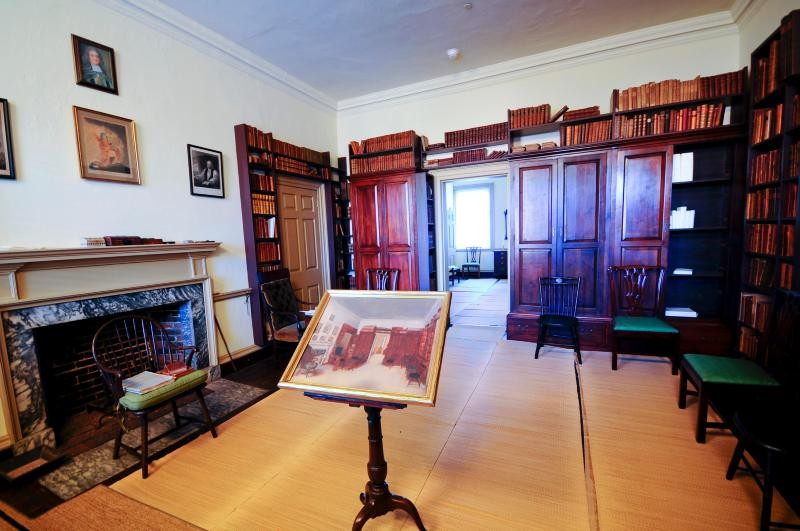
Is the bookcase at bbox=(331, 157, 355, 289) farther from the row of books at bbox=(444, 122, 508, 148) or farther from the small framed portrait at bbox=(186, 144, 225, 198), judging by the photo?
the small framed portrait at bbox=(186, 144, 225, 198)

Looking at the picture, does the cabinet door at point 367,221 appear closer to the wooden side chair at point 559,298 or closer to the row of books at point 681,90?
the wooden side chair at point 559,298

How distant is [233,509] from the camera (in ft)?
5.61

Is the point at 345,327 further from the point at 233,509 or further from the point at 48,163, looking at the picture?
the point at 48,163

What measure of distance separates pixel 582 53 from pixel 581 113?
33.4 inches

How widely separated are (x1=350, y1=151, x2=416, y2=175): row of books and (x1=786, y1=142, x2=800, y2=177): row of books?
3531 millimetres

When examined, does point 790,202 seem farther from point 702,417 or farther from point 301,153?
point 301,153

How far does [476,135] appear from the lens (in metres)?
4.48

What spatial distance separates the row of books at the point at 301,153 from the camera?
13.5ft

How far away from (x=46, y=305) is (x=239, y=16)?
2.96m

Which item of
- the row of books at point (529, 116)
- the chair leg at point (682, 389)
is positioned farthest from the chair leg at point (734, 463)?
the row of books at point (529, 116)

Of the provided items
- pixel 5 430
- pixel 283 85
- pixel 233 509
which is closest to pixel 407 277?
pixel 283 85

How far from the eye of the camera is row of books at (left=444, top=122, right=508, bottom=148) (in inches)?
170

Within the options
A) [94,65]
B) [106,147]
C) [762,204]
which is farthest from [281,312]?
[762,204]

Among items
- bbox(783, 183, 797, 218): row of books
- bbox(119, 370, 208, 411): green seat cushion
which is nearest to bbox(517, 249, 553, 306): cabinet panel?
bbox(783, 183, 797, 218): row of books
